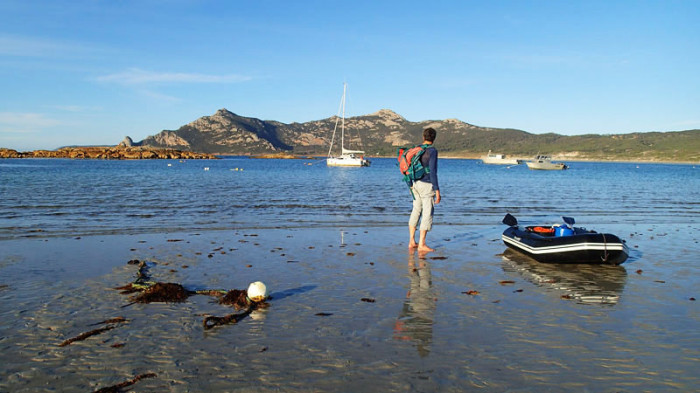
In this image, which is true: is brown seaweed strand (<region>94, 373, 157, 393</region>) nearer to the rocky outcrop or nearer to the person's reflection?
the person's reflection

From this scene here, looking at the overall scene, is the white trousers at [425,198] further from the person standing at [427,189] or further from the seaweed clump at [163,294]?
→ the seaweed clump at [163,294]

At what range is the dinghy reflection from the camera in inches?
328

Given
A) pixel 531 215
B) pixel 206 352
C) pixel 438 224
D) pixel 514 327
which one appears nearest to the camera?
pixel 206 352

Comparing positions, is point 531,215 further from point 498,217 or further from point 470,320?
point 470,320

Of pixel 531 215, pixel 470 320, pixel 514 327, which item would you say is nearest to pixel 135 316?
pixel 470 320

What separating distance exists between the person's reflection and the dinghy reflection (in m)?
2.24

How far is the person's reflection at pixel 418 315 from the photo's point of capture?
6.09m

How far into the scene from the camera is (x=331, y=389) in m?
4.77

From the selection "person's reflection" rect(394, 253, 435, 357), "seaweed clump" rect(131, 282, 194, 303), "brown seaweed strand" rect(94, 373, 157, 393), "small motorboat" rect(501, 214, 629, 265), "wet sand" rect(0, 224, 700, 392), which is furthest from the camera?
"small motorboat" rect(501, 214, 629, 265)

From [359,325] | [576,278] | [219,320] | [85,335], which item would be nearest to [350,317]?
[359,325]

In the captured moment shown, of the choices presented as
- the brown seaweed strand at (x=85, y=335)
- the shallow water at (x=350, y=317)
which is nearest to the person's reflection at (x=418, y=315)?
the shallow water at (x=350, y=317)

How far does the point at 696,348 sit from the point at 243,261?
8.27m

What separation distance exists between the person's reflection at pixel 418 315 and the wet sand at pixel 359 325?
36 mm

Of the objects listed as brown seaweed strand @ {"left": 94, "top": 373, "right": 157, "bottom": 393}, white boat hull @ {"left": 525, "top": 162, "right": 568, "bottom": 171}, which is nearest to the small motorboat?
brown seaweed strand @ {"left": 94, "top": 373, "right": 157, "bottom": 393}
